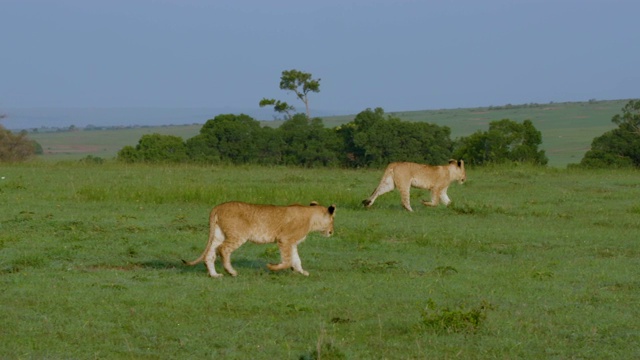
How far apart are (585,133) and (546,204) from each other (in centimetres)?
6513

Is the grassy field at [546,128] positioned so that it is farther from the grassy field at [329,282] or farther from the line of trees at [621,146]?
the grassy field at [329,282]

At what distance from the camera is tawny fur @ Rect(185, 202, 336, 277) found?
10453 millimetres

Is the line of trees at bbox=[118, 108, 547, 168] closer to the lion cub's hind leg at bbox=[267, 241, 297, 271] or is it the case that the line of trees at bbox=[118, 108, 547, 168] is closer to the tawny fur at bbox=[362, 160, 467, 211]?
the tawny fur at bbox=[362, 160, 467, 211]

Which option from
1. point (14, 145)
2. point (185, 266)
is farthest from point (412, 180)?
point (14, 145)

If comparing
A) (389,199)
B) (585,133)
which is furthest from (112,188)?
(585,133)

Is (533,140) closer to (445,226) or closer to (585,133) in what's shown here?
(445,226)

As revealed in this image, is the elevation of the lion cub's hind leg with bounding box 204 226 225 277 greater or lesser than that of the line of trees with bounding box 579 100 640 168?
greater

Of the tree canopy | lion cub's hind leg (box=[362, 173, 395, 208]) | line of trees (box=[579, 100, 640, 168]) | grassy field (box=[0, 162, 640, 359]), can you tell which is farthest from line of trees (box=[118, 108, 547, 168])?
lion cub's hind leg (box=[362, 173, 395, 208])

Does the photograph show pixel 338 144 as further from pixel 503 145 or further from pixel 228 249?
pixel 228 249

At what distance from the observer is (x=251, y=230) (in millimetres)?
10523

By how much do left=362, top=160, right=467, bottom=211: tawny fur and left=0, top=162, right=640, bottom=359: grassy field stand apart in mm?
309

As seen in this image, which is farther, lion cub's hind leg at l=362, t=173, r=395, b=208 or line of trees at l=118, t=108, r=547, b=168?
line of trees at l=118, t=108, r=547, b=168

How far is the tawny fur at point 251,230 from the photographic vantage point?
412 inches

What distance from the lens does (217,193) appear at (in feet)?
59.1
